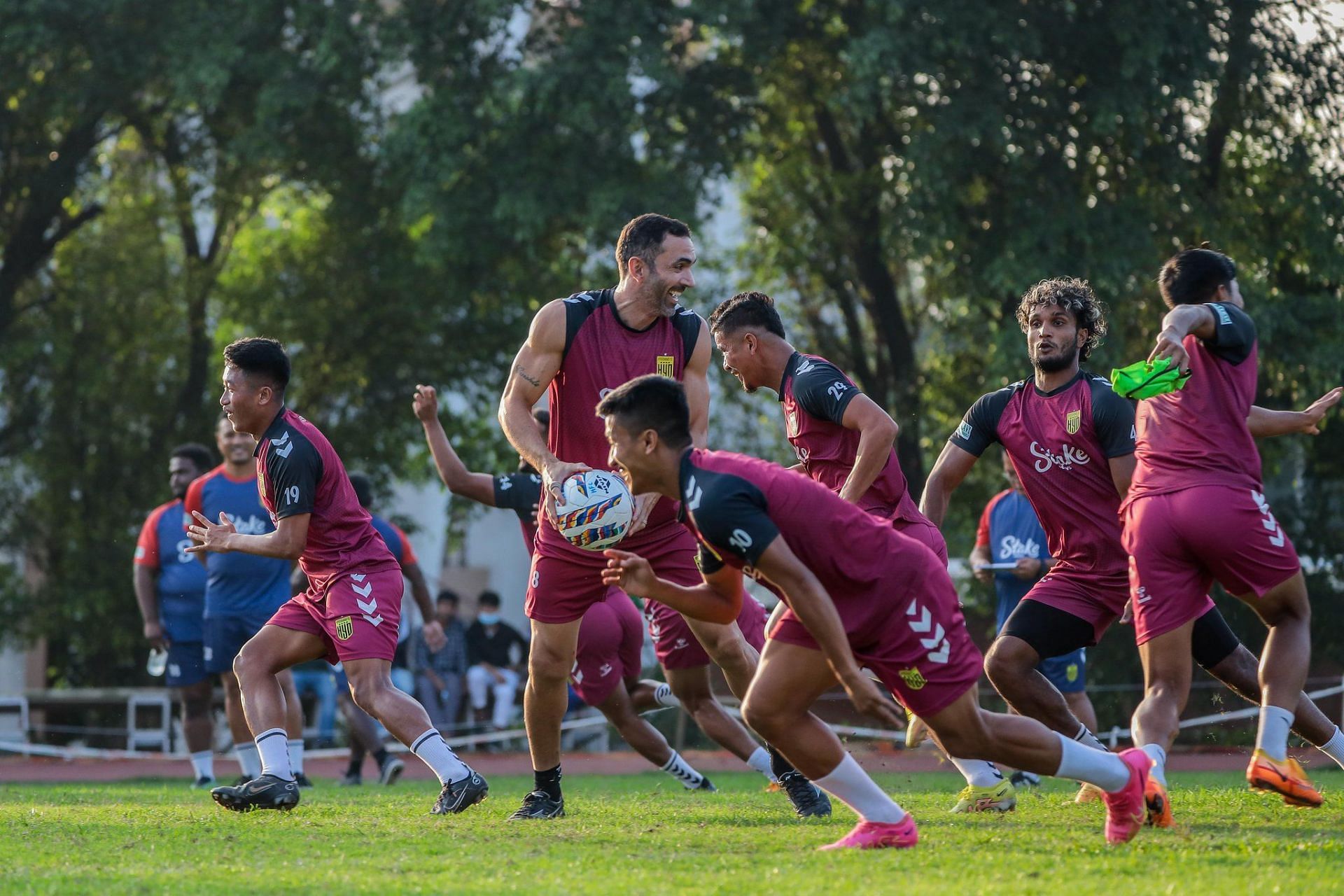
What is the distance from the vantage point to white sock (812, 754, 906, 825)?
6023 millimetres

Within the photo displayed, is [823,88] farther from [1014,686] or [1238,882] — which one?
[1238,882]

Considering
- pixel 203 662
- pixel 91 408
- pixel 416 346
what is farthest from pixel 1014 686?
pixel 91 408

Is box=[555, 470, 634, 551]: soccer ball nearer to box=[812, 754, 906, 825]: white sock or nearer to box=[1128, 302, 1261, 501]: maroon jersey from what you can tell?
box=[812, 754, 906, 825]: white sock

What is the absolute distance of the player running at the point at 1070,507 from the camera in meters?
7.45

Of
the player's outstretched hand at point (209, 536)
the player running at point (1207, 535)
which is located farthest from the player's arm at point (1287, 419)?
the player's outstretched hand at point (209, 536)

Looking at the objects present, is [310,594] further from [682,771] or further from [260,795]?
[682,771]

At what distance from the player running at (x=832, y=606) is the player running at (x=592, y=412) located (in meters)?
1.37

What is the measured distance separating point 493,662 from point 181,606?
7922 millimetres

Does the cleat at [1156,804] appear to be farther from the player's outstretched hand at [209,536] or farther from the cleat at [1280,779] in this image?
the player's outstretched hand at [209,536]

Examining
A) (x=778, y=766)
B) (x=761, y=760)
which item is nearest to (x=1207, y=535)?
(x=778, y=766)

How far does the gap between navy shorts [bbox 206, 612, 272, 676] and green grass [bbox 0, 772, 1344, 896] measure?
2.90 meters

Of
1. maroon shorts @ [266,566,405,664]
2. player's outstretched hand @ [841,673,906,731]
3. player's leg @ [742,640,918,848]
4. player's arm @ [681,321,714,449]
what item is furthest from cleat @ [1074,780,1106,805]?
maroon shorts @ [266,566,405,664]

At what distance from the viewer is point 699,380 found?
763 cm

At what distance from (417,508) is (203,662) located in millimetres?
20994
